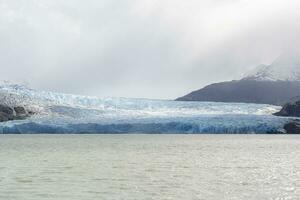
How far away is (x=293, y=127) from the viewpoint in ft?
329

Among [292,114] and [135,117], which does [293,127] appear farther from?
[135,117]

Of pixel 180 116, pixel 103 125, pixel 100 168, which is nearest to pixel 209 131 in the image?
pixel 180 116

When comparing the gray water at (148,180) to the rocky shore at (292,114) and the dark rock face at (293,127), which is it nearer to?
the dark rock face at (293,127)

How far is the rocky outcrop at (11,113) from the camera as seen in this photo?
4402 inches

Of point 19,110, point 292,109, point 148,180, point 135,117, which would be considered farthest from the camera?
point 292,109

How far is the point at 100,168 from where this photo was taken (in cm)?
2955

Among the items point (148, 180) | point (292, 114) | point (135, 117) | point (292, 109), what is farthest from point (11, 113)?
point (148, 180)

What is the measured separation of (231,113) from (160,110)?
11.2 metres

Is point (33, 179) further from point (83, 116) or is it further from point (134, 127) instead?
point (83, 116)

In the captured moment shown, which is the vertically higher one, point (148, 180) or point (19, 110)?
point (19, 110)

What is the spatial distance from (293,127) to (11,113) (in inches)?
2057

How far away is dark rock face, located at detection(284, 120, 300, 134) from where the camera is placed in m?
98.4

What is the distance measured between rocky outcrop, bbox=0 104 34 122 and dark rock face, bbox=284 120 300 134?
154ft

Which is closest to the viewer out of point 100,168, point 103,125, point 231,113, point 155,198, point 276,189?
point 155,198
